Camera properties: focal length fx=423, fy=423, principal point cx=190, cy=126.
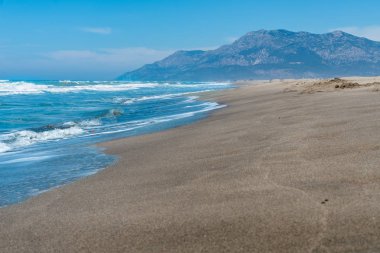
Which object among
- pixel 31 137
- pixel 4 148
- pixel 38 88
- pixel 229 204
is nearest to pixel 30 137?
pixel 31 137

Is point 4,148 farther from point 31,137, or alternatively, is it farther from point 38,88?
point 38,88

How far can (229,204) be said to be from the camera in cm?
385

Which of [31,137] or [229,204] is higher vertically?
[229,204]

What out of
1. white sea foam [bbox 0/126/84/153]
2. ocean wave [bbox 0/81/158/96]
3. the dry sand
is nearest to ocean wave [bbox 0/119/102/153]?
white sea foam [bbox 0/126/84/153]

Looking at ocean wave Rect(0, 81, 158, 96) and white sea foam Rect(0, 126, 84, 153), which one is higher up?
ocean wave Rect(0, 81, 158, 96)

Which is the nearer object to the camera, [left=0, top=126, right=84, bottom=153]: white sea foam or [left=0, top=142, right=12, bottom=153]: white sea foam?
[left=0, top=142, right=12, bottom=153]: white sea foam

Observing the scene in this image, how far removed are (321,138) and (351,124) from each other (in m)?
1.12

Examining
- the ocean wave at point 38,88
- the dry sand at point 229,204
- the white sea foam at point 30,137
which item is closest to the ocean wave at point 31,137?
the white sea foam at point 30,137

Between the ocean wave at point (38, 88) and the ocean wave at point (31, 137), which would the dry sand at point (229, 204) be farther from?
the ocean wave at point (38, 88)

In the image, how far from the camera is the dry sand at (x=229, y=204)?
3.11m

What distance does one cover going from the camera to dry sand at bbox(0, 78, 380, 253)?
3.11 m

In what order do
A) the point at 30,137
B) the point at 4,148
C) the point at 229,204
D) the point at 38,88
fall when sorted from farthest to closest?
the point at 38,88
the point at 30,137
the point at 4,148
the point at 229,204

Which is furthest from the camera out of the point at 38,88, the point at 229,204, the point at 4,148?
the point at 38,88

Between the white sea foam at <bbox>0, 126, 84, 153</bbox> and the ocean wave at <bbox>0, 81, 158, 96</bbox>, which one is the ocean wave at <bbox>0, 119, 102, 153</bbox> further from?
the ocean wave at <bbox>0, 81, 158, 96</bbox>
